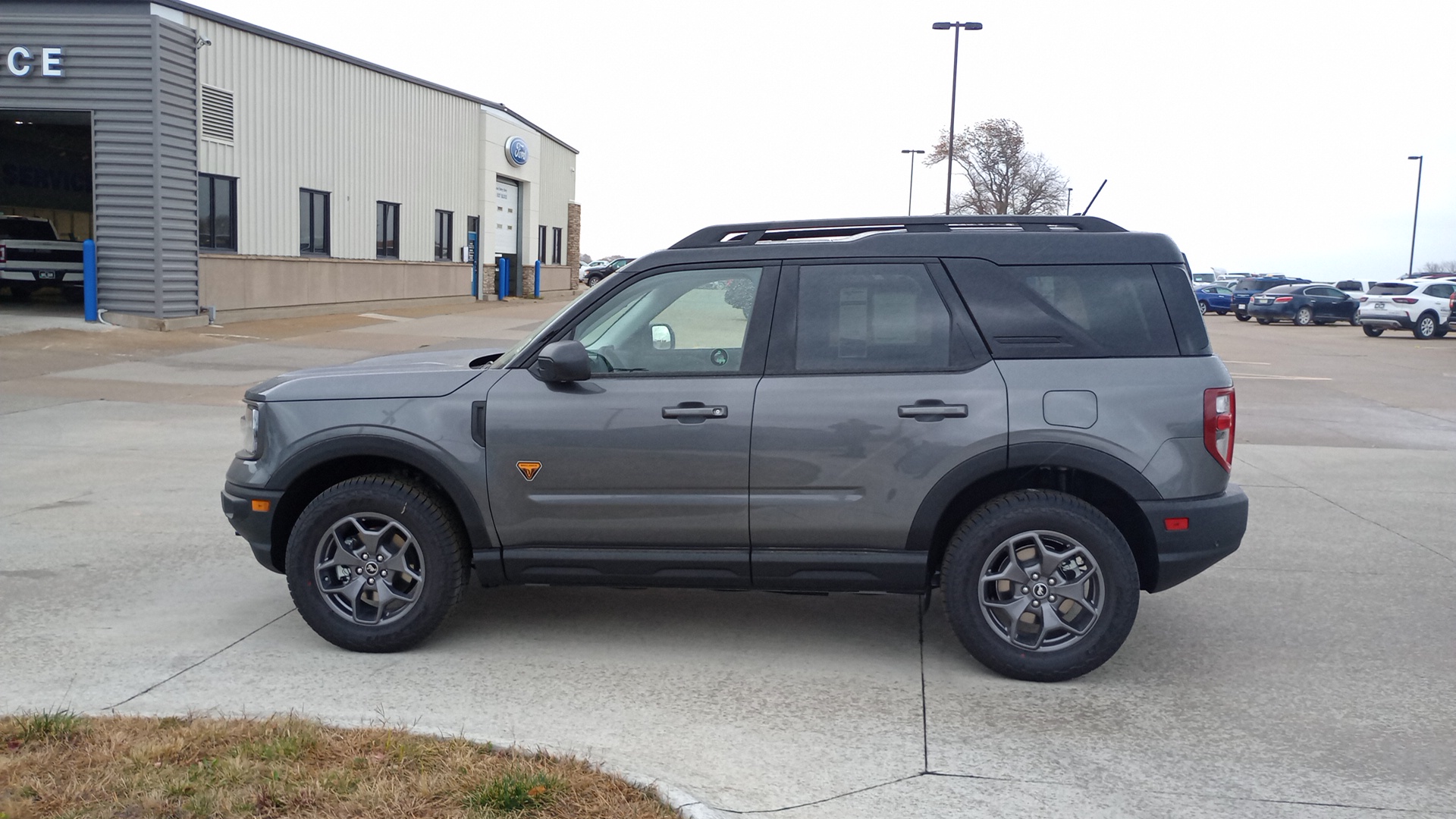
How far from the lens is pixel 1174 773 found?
162 inches

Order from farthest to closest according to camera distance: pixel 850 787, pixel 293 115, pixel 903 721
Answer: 1. pixel 293 115
2. pixel 903 721
3. pixel 850 787

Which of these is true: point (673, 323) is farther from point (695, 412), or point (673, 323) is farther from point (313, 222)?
point (313, 222)

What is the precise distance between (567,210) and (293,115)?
81.7 feet

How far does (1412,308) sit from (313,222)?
98.5ft

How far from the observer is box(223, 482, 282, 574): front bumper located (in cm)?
526

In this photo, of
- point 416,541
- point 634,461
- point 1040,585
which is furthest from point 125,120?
point 1040,585

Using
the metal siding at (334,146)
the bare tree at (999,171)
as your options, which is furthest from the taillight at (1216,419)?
the bare tree at (999,171)

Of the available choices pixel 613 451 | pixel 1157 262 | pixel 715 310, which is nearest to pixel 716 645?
pixel 613 451

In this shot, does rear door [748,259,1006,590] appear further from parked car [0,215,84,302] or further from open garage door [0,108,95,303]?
parked car [0,215,84,302]

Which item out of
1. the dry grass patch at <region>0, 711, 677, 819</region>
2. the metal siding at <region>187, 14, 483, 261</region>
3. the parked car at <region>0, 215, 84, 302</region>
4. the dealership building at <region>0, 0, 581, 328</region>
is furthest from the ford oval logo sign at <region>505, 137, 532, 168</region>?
the dry grass patch at <region>0, 711, 677, 819</region>

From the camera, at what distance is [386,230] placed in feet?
107

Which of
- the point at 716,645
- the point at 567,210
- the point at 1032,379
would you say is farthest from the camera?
the point at 567,210

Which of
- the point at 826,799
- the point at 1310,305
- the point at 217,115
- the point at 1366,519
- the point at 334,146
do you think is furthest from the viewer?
the point at 1310,305

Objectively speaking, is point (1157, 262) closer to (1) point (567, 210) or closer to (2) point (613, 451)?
(2) point (613, 451)
